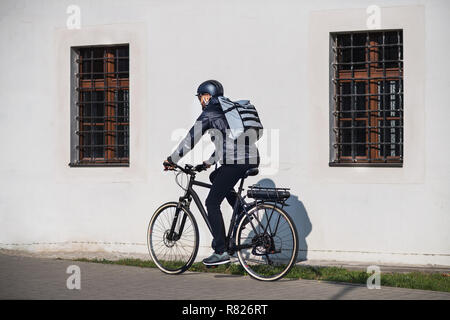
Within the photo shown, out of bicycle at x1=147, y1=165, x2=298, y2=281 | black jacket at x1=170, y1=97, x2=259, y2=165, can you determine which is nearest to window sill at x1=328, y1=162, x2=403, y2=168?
bicycle at x1=147, y1=165, x2=298, y2=281

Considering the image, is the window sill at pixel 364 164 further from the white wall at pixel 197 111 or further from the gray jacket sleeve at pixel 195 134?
the gray jacket sleeve at pixel 195 134

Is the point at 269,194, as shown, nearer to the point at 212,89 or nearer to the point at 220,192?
the point at 220,192

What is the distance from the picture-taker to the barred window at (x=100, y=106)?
11.1 meters

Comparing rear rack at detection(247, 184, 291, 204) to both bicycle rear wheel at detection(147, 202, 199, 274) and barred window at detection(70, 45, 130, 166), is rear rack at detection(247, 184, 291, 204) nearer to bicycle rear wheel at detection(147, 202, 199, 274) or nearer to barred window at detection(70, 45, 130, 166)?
bicycle rear wheel at detection(147, 202, 199, 274)

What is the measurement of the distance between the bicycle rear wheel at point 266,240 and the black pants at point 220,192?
0.69 feet

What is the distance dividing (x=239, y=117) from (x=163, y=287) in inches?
74.1

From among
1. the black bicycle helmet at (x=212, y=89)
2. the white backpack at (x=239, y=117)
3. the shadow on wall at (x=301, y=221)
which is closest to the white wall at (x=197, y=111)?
the shadow on wall at (x=301, y=221)

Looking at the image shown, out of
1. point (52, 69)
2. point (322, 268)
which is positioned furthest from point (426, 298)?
point (52, 69)

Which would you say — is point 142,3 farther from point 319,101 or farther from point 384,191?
point 384,191

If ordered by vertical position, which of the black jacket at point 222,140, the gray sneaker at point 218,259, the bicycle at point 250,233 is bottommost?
the gray sneaker at point 218,259

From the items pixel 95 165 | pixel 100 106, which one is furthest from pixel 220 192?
pixel 100 106

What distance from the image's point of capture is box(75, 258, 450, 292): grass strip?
7.71m

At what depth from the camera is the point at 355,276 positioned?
27.0 ft

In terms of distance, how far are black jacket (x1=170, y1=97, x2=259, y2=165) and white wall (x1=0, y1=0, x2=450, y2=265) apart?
207 cm
